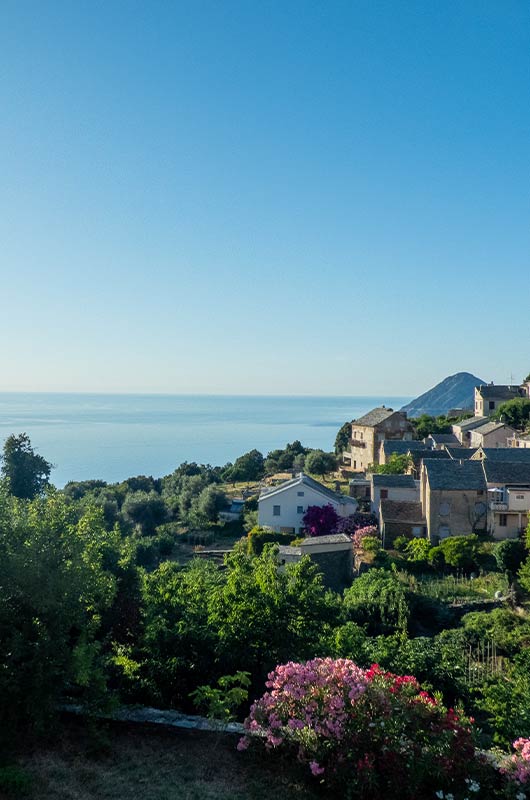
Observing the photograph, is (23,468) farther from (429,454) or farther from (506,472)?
(506,472)

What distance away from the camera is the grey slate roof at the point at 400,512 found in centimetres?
3228

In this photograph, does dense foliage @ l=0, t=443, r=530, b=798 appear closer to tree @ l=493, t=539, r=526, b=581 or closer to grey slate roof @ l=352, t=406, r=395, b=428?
tree @ l=493, t=539, r=526, b=581

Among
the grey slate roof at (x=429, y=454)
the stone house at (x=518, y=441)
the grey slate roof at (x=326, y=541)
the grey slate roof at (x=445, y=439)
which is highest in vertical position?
the stone house at (x=518, y=441)

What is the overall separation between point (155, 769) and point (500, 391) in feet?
195

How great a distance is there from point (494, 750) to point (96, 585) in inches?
234

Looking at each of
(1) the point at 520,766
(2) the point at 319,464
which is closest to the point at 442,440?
(2) the point at 319,464

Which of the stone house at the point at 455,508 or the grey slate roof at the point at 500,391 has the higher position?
the grey slate roof at the point at 500,391

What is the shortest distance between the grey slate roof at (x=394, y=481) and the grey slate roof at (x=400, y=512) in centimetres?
188

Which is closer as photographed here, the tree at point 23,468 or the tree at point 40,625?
the tree at point 40,625

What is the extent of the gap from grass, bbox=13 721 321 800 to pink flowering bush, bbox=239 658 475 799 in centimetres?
52

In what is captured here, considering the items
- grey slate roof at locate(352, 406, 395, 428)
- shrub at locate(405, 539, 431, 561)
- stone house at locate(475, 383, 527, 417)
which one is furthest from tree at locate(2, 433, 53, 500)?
stone house at locate(475, 383, 527, 417)

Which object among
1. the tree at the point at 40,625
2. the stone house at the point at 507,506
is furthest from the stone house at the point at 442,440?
the tree at the point at 40,625

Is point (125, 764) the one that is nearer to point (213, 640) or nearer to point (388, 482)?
point (213, 640)

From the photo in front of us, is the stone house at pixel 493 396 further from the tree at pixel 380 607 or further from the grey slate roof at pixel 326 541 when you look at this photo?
the tree at pixel 380 607
